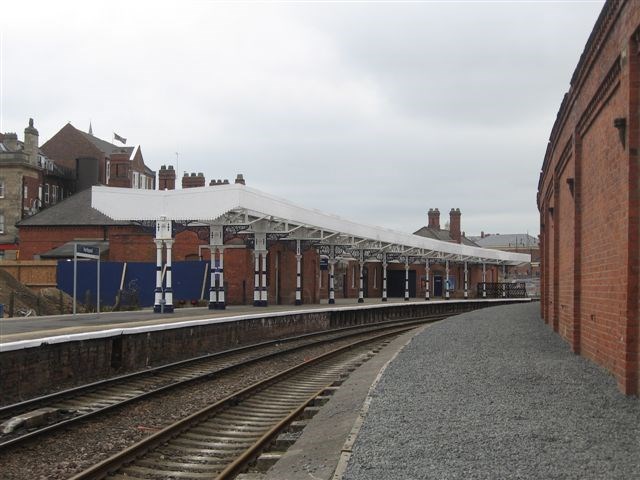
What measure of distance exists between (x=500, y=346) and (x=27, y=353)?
9.49m

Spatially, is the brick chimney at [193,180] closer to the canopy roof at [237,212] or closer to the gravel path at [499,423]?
the canopy roof at [237,212]

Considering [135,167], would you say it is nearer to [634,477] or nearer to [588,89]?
[588,89]

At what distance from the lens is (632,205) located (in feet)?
28.4

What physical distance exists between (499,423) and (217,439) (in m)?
3.55

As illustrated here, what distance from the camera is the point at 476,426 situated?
298 inches

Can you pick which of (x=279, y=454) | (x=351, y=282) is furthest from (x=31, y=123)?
(x=279, y=454)

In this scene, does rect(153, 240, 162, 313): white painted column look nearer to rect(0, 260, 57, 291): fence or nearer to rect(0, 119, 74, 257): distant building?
rect(0, 260, 57, 291): fence

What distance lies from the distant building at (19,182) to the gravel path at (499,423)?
50167 millimetres

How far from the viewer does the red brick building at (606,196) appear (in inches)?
342

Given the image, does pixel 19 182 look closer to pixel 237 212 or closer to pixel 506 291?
pixel 237 212

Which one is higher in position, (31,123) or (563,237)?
(31,123)

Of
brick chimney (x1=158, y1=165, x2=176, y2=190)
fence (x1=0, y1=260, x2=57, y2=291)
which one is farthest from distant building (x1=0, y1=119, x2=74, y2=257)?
fence (x1=0, y1=260, x2=57, y2=291)

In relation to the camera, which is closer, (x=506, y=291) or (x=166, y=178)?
(x=166, y=178)

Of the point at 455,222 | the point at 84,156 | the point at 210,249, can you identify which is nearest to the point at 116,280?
the point at 210,249
